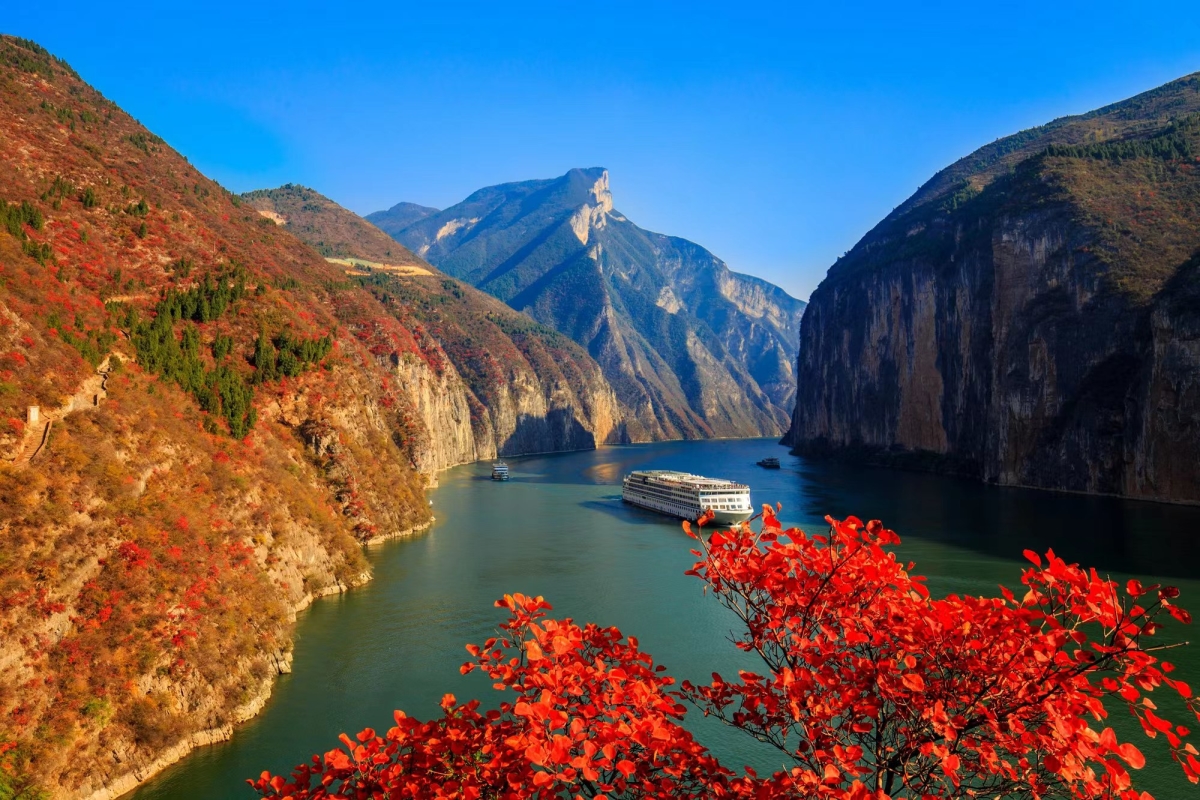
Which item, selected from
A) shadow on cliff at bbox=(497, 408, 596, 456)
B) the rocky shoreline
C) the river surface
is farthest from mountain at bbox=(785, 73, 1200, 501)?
the rocky shoreline

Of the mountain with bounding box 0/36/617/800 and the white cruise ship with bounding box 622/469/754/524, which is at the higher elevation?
the mountain with bounding box 0/36/617/800

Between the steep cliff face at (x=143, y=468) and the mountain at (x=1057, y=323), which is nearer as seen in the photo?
the steep cliff face at (x=143, y=468)

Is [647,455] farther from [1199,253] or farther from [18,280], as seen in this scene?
[18,280]

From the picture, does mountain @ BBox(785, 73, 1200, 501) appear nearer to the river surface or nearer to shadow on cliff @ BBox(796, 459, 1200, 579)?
shadow on cliff @ BBox(796, 459, 1200, 579)

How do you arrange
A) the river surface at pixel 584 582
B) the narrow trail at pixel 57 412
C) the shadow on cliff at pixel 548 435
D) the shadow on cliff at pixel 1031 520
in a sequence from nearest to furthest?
the narrow trail at pixel 57 412 < the river surface at pixel 584 582 < the shadow on cliff at pixel 1031 520 < the shadow on cliff at pixel 548 435

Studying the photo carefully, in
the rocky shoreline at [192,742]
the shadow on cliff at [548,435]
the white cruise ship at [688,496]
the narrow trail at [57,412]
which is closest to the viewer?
the rocky shoreline at [192,742]

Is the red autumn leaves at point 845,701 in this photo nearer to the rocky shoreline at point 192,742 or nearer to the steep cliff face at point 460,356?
the rocky shoreline at point 192,742

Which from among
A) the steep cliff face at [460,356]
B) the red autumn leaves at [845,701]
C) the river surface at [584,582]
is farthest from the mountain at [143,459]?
the steep cliff face at [460,356]
